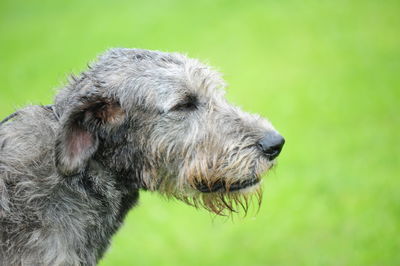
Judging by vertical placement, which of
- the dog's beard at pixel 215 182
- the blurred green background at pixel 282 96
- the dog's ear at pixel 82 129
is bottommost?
the dog's ear at pixel 82 129

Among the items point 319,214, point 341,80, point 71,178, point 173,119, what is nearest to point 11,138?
point 71,178

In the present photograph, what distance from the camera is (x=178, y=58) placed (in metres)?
5.59

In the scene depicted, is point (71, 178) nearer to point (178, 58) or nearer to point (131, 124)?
point (131, 124)

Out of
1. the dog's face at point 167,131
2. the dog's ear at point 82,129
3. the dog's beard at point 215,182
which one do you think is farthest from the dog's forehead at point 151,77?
the dog's beard at point 215,182

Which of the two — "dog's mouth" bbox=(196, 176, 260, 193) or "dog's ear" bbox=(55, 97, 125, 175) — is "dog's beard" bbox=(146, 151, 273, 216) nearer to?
"dog's mouth" bbox=(196, 176, 260, 193)

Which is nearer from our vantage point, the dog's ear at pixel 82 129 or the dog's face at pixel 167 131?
the dog's ear at pixel 82 129

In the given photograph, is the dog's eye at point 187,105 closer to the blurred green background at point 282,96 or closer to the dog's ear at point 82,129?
the dog's ear at point 82,129

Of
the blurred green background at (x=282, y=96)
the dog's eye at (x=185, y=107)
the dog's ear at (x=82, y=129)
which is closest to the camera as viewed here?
the dog's ear at (x=82, y=129)

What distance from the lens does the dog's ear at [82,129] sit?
16.1ft

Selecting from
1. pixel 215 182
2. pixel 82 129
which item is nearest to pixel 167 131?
pixel 215 182

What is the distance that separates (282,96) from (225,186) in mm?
10673

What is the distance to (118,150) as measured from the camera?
5.27 meters

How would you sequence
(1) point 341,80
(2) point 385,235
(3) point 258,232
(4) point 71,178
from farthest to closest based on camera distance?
(1) point 341,80
(3) point 258,232
(2) point 385,235
(4) point 71,178

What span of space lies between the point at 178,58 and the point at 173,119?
2.18 ft
